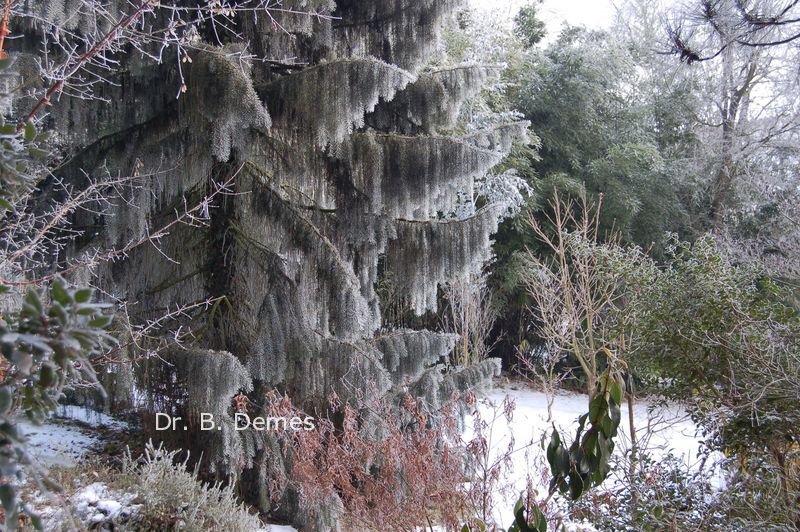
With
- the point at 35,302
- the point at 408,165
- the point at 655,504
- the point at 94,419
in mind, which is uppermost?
the point at 408,165

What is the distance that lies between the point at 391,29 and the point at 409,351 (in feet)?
7.54

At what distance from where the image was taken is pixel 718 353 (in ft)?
10.4

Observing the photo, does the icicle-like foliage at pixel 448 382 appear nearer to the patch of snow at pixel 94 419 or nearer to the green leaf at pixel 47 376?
the patch of snow at pixel 94 419

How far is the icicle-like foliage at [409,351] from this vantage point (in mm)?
4484

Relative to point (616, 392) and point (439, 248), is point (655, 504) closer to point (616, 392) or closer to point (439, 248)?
point (616, 392)

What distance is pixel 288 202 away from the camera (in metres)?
4.14

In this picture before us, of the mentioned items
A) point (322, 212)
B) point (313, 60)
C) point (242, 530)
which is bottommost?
point (242, 530)

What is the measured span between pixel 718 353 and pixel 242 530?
258cm

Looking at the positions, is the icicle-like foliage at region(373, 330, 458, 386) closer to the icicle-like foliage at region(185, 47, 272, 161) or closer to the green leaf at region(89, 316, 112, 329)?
the icicle-like foliage at region(185, 47, 272, 161)

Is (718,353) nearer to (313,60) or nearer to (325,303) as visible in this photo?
(325,303)

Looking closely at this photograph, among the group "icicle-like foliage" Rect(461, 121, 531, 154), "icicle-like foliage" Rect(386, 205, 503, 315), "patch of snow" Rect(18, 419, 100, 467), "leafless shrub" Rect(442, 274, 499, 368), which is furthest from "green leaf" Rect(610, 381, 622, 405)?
"leafless shrub" Rect(442, 274, 499, 368)

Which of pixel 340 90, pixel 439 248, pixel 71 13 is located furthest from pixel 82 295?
pixel 439 248

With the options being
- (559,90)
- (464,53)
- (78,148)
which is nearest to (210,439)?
(78,148)

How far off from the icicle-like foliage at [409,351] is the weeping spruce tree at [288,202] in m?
0.01
